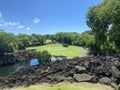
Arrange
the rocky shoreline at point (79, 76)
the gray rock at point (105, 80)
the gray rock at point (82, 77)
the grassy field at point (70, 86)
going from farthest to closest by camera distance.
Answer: the rocky shoreline at point (79, 76) < the gray rock at point (82, 77) < the gray rock at point (105, 80) < the grassy field at point (70, 86)

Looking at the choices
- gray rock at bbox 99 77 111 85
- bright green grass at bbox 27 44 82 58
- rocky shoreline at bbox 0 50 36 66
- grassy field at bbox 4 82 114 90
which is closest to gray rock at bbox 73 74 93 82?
grassy field at bbox 4 82 114 90

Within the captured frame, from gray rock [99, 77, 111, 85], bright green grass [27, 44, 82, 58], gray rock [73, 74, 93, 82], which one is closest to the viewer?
gray rock [99, 77, 111, 85]

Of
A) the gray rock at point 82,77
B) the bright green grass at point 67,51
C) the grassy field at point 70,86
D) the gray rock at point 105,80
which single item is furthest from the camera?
the bright green grass at point 67,51

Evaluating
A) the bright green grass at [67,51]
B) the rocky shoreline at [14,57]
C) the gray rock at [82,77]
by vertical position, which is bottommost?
the rocky shoreline at [14,57]

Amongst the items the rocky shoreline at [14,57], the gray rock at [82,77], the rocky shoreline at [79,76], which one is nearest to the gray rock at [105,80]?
the rocky shoreline at [79,76]

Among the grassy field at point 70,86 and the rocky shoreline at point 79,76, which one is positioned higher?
the rocky shoreline at point 79,76

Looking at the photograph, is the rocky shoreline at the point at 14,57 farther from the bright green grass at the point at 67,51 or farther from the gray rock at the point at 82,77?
the gray rock at the point at 82,77

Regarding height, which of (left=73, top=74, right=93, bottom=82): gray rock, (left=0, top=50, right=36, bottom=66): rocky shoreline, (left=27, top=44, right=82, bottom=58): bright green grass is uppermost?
(left=27, top=44, right=82, bottom=58): bright green grass

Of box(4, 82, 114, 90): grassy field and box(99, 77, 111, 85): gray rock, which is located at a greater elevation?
box(99, 77, 111, 85): gray rock

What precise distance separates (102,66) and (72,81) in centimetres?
617

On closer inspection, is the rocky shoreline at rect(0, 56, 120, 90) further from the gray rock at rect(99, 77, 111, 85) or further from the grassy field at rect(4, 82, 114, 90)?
the grassy field at rect(4, 82, 114, 90)

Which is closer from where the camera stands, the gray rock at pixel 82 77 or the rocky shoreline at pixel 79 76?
the gray rock at pixel 82 77

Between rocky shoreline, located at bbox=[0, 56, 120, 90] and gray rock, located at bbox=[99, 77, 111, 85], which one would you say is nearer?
gray rock, located at bbox=[99, 77, 111, 85]

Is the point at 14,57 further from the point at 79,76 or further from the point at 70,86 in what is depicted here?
the point at 70,86
